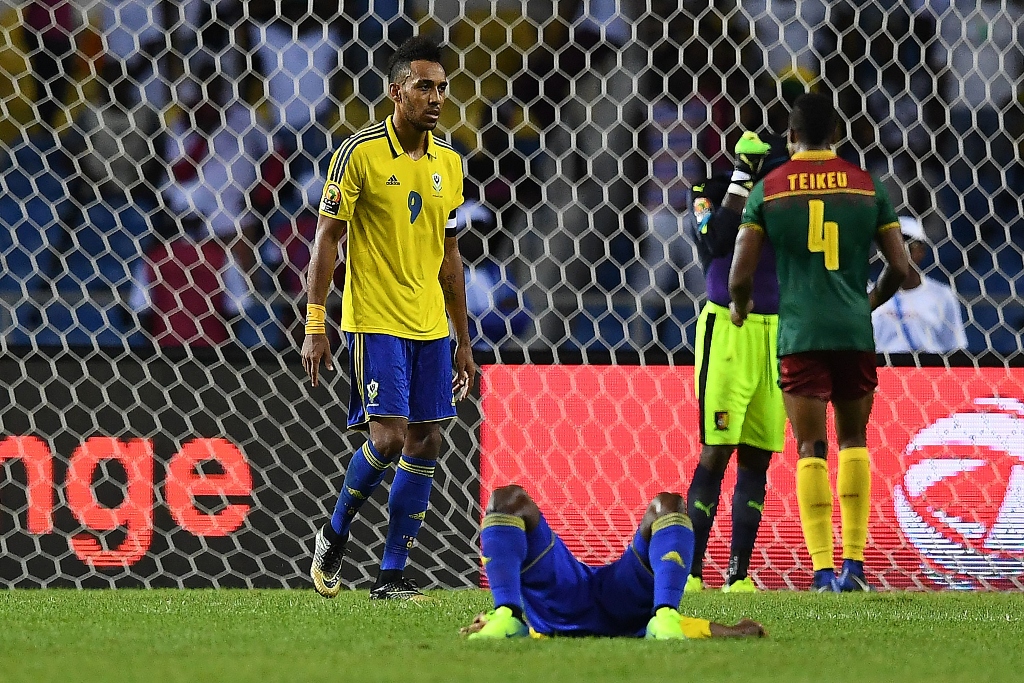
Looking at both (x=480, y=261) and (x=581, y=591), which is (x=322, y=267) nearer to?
(x=581, y=591)

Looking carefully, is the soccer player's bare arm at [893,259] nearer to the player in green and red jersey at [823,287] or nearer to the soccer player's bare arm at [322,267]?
the player in green and red jersey at [823,287]

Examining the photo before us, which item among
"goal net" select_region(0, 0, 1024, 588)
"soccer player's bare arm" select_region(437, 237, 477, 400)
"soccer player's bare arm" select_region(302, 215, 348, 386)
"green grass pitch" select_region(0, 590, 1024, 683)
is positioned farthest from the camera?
"goal net" select_region(0, 0, 1024, 588)

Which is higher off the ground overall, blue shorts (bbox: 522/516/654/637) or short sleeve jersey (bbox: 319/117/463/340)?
short sleeve jersey (bbox: 319/117/463/340)

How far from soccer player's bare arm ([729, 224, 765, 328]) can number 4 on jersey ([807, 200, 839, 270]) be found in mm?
165

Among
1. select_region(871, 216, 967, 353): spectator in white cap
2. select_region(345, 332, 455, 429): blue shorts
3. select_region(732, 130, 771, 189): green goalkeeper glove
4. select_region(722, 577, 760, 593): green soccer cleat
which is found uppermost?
select_region(732, 130, 771, 189): green goalkeeper glove

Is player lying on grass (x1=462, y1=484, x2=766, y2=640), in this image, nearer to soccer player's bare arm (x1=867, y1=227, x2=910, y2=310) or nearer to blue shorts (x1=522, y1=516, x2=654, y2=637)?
blue shorts (x1=522, y1=516, x2=654, y2=637)

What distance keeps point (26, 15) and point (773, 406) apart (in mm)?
3750

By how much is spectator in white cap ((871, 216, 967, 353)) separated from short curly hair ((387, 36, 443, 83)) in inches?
107

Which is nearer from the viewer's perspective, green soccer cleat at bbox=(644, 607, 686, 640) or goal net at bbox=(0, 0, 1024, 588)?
green soccer cleat at bbox=(644, 607, 686, 640)

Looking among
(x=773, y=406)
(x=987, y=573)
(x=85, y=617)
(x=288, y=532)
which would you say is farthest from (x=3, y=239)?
(x=987, y=573)

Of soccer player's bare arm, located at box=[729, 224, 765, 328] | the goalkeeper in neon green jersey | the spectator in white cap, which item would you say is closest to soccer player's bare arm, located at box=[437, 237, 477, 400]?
soccer player's bare arm, located at box=[729, 224, 765, 328]

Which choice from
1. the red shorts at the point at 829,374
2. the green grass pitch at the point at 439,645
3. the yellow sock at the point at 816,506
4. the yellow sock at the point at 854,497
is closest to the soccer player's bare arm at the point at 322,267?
the green grass pitch at the point at 439,645

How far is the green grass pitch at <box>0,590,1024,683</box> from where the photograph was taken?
2584mm

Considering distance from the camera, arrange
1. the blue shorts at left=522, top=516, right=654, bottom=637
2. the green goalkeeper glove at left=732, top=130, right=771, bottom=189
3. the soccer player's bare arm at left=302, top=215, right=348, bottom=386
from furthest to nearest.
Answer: the green goalkeeper glove at left=732, top=130, right=771, bottom=189 < the soccer player's bare arm at left=302, top=215, right=348, bottom=386 < the blue shorts at left=522, top=516, right=654, bottom=637
